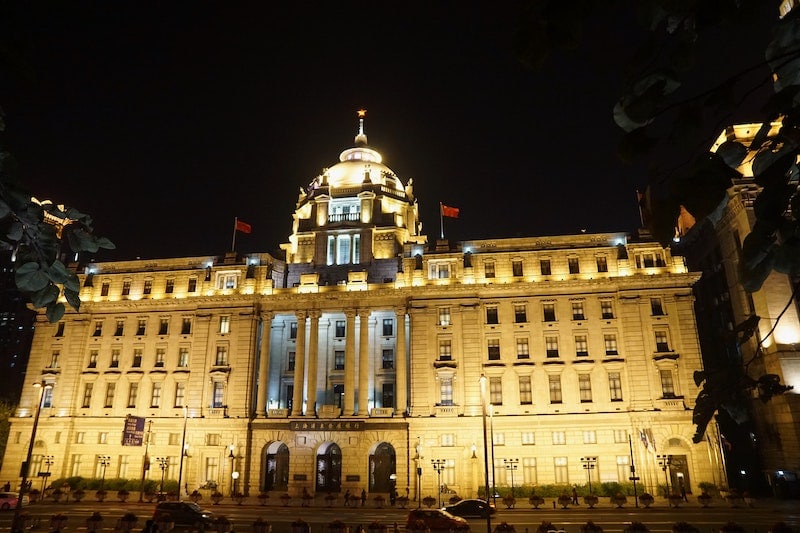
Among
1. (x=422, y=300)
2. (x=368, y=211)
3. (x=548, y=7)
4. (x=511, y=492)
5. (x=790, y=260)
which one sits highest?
(x=368, y=211)

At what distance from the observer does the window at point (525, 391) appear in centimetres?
5956

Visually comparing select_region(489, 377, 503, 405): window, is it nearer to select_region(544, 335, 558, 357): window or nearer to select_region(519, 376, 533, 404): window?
select_region(519, 376, 533, 404): window

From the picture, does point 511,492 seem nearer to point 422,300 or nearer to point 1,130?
point 422,300

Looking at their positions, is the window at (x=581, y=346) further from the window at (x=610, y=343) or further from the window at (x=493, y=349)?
the window at (x=493, y=349)

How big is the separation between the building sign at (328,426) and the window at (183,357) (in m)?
15.2

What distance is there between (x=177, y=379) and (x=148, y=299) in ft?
36.1

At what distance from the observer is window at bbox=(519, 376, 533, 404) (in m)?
59.6

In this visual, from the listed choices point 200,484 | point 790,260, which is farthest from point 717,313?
point 790,260

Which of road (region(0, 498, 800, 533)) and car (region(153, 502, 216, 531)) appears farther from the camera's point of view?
car (region(153, 502, 216, 531))

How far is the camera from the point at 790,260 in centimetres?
386

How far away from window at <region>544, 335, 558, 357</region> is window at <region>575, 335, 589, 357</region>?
84.6 inches

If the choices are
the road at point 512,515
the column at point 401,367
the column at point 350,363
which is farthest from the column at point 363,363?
the road at point 512,515

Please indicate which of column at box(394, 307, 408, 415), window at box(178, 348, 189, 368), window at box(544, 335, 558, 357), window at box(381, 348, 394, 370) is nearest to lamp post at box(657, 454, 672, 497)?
window at box(544, 335, 558, 357)

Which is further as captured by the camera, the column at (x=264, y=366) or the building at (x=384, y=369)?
the column at (x=264, y=366)
